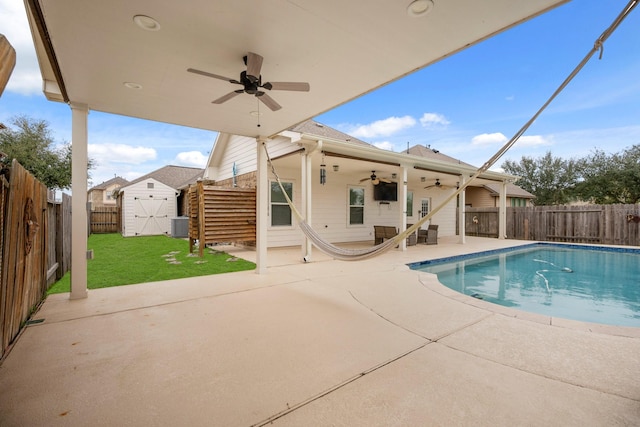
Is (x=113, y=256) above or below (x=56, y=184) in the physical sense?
below

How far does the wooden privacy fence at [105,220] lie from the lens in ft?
44.7

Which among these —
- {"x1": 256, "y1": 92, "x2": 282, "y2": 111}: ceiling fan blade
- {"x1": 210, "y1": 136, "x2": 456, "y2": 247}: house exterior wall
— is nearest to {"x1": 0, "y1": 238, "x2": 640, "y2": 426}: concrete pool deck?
{"x1": 256, "y1": 92, "x2": 282, "y2": 111}: ceiling fan blade

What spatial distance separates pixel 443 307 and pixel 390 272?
193cm

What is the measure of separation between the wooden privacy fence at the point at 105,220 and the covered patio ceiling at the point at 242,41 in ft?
41.9

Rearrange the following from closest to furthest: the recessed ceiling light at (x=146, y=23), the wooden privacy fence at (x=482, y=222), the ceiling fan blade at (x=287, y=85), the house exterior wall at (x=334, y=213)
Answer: the recessed ceiling light at (x=146, y=23) < the ceiling fan blade at (x=287, y=85) < the house exterior wall at (x=334, y=213) < the wooden privacy fence at (x=482, y=222)

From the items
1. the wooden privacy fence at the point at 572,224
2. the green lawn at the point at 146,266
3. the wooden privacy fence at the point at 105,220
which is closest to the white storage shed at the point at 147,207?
the wooden privacy fence at the point at 105,220

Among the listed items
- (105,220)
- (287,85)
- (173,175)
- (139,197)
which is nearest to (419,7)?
(287,85)

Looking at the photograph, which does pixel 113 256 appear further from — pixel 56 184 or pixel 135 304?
pixel 56 184

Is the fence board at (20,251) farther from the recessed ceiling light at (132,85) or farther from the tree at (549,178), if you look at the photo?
the tree at (549,178)

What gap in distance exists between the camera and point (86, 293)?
367 centimetres

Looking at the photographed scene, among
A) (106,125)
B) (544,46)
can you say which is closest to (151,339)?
(544,46)

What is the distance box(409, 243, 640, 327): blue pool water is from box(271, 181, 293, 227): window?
4.07 meters

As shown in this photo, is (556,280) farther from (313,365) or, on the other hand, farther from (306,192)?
(313,365)

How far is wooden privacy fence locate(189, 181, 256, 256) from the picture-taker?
6.70 metres
